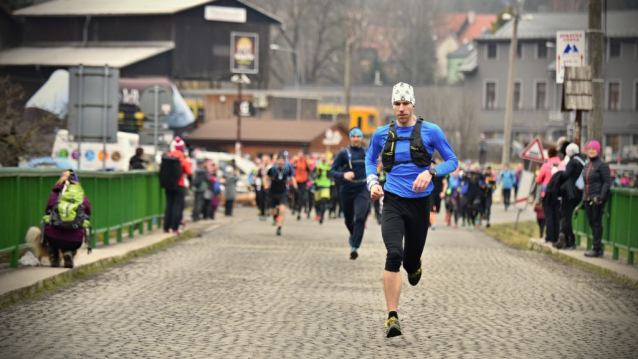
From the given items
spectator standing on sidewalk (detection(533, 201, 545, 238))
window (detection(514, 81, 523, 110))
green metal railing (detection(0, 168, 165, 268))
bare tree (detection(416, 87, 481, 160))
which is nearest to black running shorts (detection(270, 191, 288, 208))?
green metal railing (detection(0, 168, 165, 268))

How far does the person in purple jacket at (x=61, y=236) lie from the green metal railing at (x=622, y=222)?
7790mm

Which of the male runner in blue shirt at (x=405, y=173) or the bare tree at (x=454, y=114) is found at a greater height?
the bare tree at (x=454, y=114)

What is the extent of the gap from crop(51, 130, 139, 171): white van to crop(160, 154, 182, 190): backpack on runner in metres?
8.62

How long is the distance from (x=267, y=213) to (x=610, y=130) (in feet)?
182

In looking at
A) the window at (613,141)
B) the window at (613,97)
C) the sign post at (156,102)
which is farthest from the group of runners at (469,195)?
the window at (613,97)

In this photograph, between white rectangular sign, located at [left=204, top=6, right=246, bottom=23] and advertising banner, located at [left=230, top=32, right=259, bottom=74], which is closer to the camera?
white rectangular sign, located at [left=204, top=6, right=246, bottom=23]

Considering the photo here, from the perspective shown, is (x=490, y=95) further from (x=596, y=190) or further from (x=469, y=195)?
(x=596, y=190)

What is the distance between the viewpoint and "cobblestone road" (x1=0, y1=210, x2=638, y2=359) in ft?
28.0

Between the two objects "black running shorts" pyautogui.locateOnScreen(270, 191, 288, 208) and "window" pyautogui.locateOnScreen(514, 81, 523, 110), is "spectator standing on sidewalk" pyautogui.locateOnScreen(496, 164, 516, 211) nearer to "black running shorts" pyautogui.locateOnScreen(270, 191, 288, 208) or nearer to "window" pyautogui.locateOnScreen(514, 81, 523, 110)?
"black running shorts" pyautogui.locateOnScreen(270, 191, 288, 208)

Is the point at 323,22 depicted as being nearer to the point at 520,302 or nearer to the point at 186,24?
the point at 186,24

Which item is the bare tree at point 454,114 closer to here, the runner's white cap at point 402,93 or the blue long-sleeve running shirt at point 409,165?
the blue long-sleeve running shirt at point 409,165

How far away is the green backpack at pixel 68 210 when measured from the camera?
13680 mm

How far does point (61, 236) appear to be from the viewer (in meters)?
14.0

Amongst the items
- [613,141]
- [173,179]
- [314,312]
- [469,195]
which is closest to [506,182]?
[469,195]
